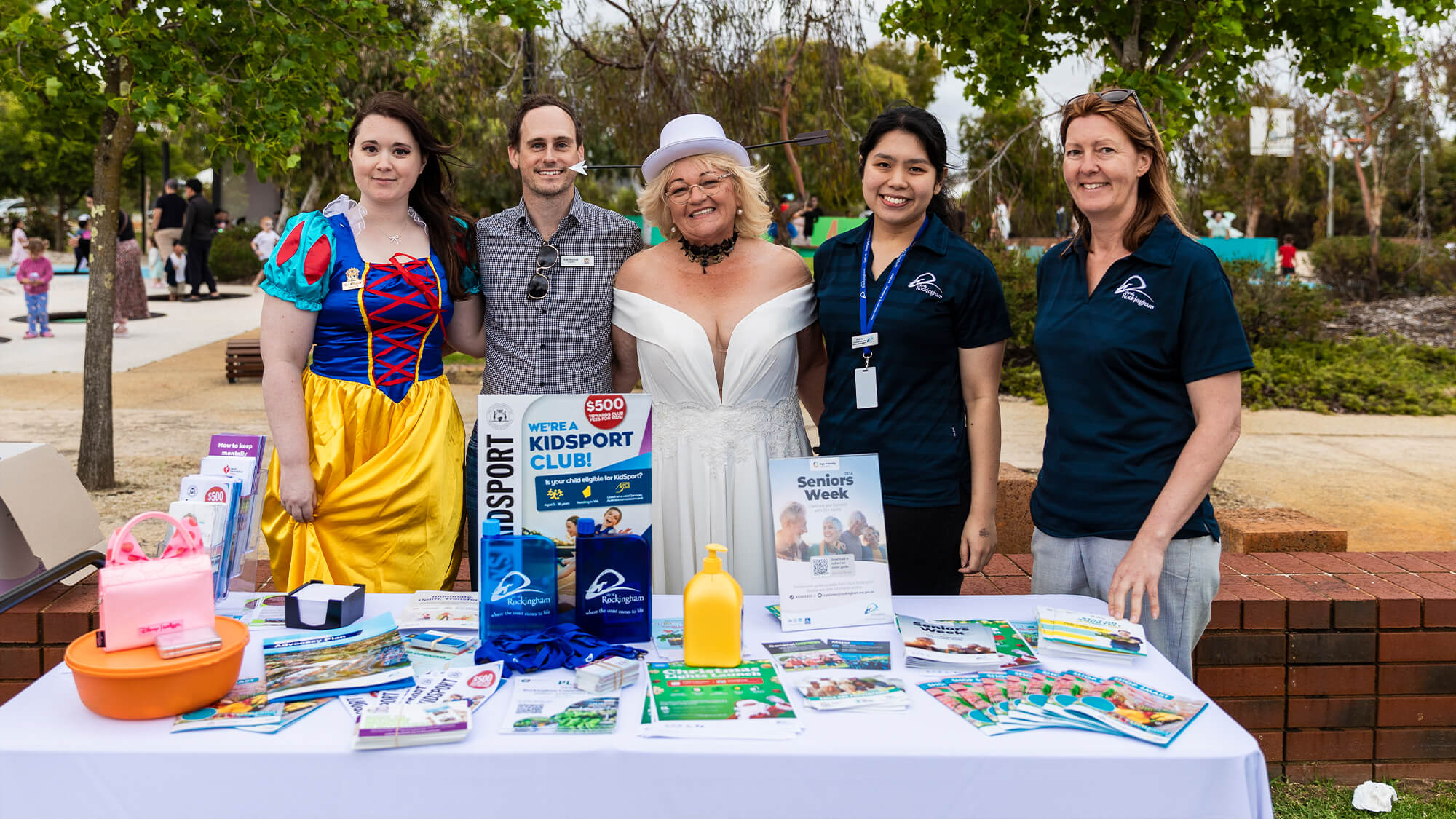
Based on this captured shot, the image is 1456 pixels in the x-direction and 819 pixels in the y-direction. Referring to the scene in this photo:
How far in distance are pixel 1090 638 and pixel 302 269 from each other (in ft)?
6.44

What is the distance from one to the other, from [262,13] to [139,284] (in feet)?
37.0

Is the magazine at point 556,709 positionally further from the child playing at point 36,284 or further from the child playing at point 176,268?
the child playing at point 176,268

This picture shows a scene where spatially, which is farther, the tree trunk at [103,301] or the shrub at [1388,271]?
the shrub at [1388,271]

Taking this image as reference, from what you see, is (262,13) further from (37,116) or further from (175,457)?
(175,457)

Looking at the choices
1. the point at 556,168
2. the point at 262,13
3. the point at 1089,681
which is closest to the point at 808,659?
the point at 1089,681

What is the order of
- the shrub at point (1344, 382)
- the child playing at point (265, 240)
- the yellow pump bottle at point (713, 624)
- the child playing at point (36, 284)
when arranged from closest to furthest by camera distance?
the yellow pump bottle at point (713, 624) → the shrub at point (1344, 382) → the child playing at point (36, 284) → the child playing at point (265, 240)

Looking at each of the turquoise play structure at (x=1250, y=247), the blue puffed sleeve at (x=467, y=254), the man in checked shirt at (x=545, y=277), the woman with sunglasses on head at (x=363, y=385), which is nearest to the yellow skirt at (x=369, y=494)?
the woman with sunglasses on head at (x=363, y=385)

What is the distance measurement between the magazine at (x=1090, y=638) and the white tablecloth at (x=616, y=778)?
348 mm

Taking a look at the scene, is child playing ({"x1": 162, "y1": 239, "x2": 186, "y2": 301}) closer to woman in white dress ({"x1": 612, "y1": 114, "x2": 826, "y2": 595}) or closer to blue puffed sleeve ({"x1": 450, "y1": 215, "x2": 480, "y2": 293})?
blue puffed sleeve ({"x1": 450, "y1": 215, "x2": 480, "y2": 293})

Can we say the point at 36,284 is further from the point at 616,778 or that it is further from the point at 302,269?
the point at 616,778

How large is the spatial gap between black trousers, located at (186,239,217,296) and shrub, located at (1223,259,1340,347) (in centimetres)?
1569

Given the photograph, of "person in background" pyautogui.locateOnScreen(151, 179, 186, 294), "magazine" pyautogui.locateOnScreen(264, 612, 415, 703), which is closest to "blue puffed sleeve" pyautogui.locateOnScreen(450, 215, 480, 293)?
"magazine" pyautogui.locateOnScreen(264, 612, 415, 703)

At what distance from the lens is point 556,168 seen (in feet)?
9.50

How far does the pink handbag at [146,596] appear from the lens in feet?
5.56
